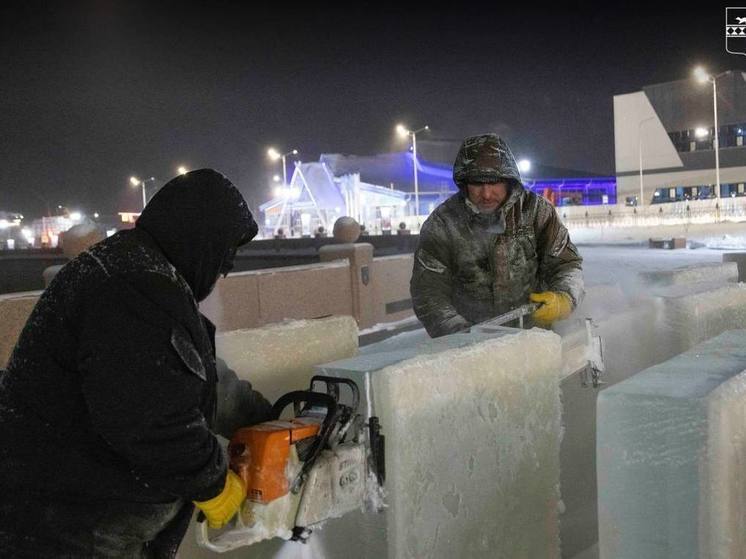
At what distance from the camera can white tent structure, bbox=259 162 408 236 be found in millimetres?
50812

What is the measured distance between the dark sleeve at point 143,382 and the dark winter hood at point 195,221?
0.53 ft

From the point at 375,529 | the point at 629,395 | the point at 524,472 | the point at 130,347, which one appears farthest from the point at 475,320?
the point at 130,347

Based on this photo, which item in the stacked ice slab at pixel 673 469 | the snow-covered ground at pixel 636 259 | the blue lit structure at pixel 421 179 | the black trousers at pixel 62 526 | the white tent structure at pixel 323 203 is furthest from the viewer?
the blue lit structure at pixel 421 179

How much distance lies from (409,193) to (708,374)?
50310 mm

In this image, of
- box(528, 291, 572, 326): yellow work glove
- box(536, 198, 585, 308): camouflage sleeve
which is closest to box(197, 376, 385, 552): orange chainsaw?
box(528, 291, 572, 326): yellow work glove

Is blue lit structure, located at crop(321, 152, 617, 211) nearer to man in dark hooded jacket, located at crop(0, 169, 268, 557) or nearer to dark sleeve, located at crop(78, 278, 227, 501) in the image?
man in dark hooded jacket, located at crop(0, 169, 268, 557)

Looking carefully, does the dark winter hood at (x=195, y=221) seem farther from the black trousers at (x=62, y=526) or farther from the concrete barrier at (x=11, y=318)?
the concrete barrier at (x=11, y=318)

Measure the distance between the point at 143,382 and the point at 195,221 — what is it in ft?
1.45

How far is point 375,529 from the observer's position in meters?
3.15

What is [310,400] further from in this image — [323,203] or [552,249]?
[323,203]

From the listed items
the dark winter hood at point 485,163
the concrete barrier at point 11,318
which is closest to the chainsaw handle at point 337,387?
the dark winter hood at point 485,163

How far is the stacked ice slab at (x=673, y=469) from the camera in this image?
7.83ft

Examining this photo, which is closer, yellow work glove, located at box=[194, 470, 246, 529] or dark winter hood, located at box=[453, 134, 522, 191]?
yellow work glove, located at box=[194, 470, 246, 529]

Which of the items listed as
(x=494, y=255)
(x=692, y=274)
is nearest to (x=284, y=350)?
(x=494, y=255)
